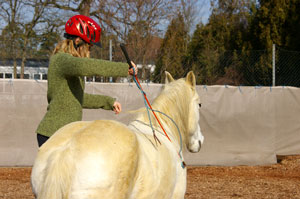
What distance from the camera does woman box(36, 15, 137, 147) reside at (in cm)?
233

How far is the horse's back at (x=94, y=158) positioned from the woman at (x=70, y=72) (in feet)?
1.42

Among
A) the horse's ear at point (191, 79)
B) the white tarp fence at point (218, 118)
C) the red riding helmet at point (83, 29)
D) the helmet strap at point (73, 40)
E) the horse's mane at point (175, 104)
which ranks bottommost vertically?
the white tarp fence at point (218, 118)

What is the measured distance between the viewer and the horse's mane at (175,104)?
3.16 metres

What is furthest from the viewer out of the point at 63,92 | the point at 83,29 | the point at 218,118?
the point at 218,118

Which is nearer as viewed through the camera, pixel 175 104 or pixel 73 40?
pixel 73 40

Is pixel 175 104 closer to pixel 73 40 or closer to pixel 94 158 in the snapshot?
pixel 73 40

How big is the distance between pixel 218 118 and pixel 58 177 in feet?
21.3

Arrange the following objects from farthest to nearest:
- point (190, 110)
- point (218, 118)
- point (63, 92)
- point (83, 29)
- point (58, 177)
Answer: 1. point (218, 118)
2. point (190, 110)
3. point (83, 29)
4. point (63, 92)
5. point (58, 177)

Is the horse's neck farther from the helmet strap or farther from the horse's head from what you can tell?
the helmet strap

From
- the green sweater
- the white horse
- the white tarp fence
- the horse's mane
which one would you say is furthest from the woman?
the white tarp fence

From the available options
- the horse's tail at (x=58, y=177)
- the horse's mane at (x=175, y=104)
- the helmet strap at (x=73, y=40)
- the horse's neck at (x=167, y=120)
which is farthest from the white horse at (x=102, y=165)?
the helmet strap at (x=73, y=40)

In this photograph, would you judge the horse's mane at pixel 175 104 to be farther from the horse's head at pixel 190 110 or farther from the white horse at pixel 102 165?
the white horse at pixel 102 165

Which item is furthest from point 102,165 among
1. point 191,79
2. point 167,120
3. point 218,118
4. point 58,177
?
point 218,118

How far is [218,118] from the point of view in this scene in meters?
8.02
